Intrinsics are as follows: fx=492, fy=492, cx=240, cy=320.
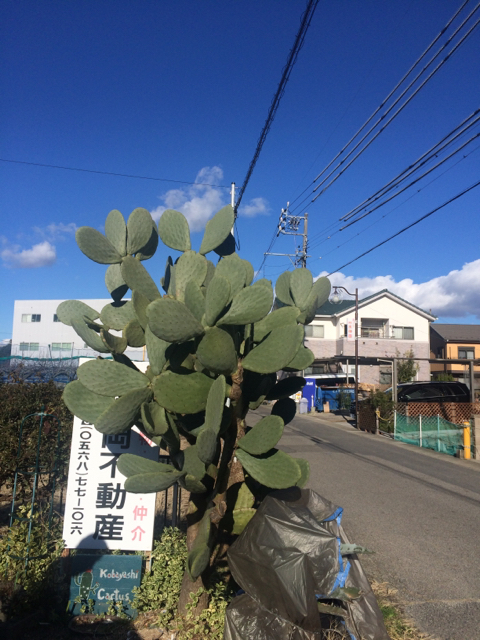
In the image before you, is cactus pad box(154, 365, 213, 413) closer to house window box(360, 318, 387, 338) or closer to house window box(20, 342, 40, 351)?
house window box(360, 318, 387, 338)

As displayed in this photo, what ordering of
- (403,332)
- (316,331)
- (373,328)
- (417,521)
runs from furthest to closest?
(316,331), (373,328), (403,332), (417,521)

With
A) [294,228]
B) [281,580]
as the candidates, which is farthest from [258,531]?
[294,228]

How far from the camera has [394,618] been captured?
4051mm

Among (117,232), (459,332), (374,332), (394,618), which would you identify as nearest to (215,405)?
(117,232)

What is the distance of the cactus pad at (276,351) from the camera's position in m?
3.23

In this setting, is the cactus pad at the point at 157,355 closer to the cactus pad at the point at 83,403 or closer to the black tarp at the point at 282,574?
the cactus pad at the point at 83,403

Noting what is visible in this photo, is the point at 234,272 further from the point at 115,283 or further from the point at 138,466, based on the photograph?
the point at 138,466

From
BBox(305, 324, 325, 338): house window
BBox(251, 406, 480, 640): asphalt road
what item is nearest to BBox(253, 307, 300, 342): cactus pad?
BBox(251, 406, 480, 640): asphalt road

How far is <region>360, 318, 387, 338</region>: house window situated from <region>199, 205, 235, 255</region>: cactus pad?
107 ft

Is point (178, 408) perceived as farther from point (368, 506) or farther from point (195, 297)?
point (368, 506)

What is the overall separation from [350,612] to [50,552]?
2431mm

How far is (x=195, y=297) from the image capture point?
3156 mm

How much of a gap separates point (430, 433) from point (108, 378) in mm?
14026

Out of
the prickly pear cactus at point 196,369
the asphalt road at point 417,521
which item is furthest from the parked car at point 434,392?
the prickly pear cactus at point 196,369
